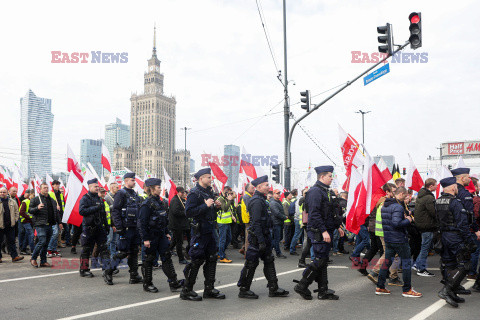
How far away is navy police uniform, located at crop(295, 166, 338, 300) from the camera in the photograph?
6.67 metres

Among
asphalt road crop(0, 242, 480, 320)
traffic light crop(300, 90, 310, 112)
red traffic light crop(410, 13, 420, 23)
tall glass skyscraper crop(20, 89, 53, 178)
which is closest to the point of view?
asphalt road crop(0, 242, 480, 320)

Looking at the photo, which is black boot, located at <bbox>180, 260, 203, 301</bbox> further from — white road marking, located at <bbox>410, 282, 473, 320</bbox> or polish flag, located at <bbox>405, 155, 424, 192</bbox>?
polish flag, located at <bbox>405, 155, 424, 192</bbox>

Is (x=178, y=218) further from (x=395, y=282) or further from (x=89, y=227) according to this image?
(x=395, y=282)

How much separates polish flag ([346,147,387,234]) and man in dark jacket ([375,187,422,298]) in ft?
2.88

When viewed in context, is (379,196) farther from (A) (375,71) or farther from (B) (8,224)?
(B) (8,224)

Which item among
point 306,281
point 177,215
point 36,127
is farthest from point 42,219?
point 36,127

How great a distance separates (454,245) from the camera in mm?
6383

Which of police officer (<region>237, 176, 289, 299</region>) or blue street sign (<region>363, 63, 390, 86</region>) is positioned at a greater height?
blue street sign (<region>363, 63, 390, 86</region>)

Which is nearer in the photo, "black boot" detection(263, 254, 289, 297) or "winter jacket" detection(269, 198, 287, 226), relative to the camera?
"black boot" detection(263, 254, 289, 297)

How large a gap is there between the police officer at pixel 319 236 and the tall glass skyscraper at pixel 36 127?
110576 millimetres

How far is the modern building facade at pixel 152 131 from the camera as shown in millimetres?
133375

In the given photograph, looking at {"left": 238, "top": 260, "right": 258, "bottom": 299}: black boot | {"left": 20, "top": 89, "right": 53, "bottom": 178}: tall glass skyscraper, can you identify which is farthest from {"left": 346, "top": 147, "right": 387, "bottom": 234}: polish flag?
{"left": 20, "top": 89, "right": 53, "bottom": 178}: tall glass skyscraper

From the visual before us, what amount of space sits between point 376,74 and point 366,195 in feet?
19.6

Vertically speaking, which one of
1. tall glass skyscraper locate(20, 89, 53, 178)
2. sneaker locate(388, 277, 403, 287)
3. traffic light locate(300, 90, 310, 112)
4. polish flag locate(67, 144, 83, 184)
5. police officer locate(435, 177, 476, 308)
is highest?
tall glass skyscraper locate(20, 89, 53, 178)
